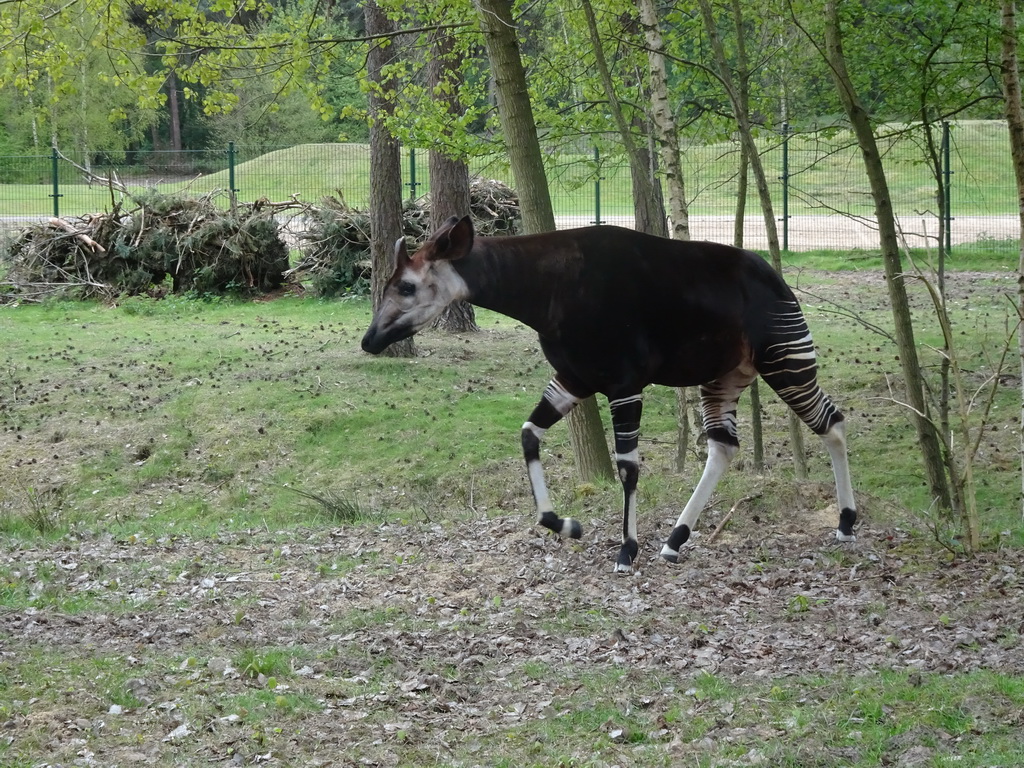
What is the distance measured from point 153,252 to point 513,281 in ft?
54.8

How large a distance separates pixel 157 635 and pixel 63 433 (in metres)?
7.52

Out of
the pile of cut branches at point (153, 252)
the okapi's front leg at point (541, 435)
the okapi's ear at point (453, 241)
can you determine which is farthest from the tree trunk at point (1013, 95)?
the pile of cut branches at point (153, 252)

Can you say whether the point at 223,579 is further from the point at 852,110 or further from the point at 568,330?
the point at 852,110

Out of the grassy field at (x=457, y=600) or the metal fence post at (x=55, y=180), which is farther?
the metal fence post at (x=55, y=180)

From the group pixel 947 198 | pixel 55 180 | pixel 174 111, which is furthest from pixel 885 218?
pixel 174 111

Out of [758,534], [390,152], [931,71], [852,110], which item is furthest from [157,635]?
[390,152]

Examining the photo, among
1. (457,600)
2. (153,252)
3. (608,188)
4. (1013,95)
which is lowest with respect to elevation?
(457,600)

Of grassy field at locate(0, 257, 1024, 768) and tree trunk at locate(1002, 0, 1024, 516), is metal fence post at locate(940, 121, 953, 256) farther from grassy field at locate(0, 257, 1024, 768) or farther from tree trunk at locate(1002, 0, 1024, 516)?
→ tree trunk at locate(1002, 0, 1024, 516)

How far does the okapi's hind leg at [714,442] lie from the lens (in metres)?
7.01

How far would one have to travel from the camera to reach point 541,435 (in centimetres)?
691

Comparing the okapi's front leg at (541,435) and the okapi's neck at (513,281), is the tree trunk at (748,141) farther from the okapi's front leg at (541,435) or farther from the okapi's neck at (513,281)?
the okapi's neck at (513,281)

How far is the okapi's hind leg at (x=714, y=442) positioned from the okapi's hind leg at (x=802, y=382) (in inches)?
8.8

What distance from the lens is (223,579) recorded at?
23.8 ft

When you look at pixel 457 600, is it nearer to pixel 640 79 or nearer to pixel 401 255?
pixel 401 255
